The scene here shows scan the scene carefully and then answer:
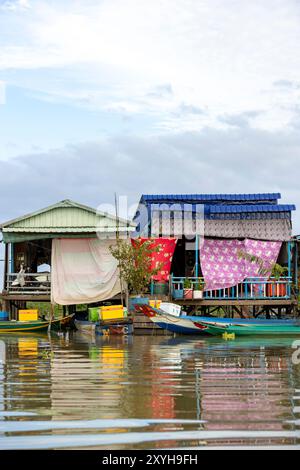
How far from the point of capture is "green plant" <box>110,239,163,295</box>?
2459 cm

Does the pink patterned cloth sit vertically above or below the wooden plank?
above

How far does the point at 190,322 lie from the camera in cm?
2259

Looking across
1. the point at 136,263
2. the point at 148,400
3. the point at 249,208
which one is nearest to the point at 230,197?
the point at 249,208

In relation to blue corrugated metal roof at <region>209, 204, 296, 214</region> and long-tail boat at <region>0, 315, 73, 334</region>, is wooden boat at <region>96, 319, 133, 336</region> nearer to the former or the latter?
long-tail boat at <region>0, 315, 73, 334</region>

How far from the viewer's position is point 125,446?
21.3 ft

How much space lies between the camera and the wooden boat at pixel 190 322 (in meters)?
22.5

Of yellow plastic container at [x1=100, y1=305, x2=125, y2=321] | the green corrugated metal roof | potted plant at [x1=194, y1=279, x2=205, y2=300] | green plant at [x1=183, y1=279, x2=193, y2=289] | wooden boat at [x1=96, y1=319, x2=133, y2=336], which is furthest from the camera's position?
the green corrugated metal roof

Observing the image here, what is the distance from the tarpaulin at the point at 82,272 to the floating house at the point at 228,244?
1.65 metres

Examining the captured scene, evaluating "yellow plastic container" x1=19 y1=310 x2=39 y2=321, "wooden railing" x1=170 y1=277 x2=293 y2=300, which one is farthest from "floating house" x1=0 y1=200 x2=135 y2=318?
"wooden railing" x1=170 y1=277 x2=293 y2=300

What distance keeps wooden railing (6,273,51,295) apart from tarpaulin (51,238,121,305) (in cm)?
54

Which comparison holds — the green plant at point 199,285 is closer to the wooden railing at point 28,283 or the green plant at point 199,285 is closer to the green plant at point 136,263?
the green plant at point 136,263

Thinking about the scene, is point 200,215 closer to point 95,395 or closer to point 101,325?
point 101,325
